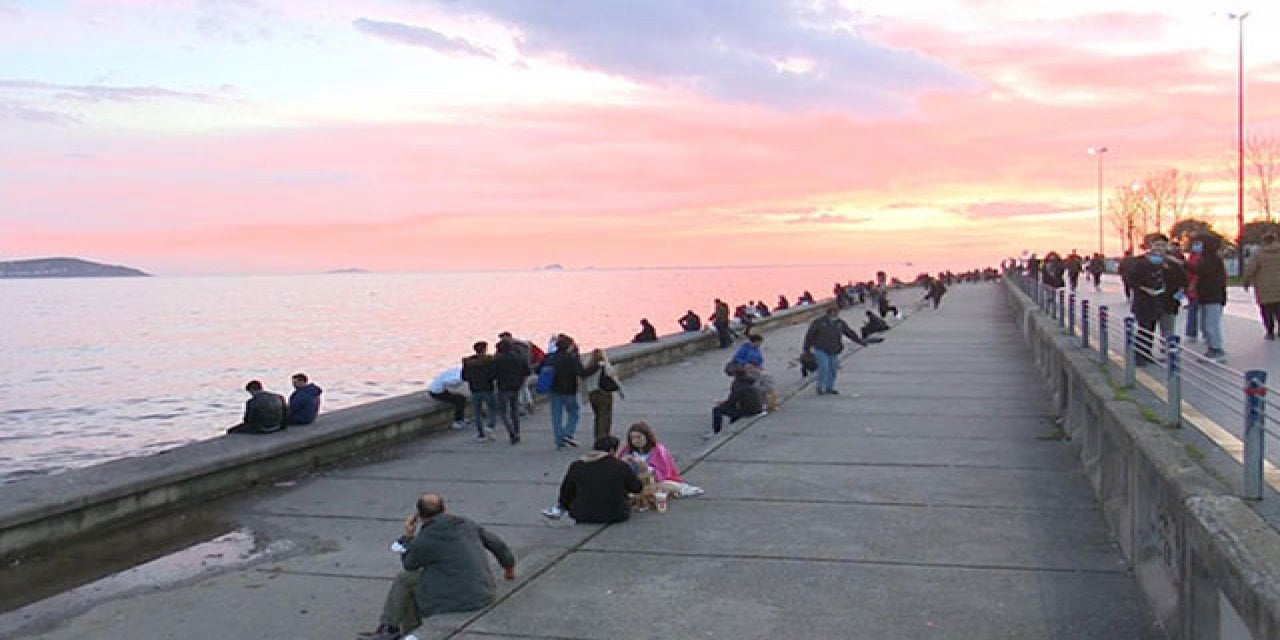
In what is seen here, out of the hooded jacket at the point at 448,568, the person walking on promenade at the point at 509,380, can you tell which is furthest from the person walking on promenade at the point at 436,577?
the person walking on promenade at the point at 509,380

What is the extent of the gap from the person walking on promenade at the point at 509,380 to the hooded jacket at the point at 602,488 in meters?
5.53

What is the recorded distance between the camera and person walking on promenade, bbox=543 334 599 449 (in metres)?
14.0

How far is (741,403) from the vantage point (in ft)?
50.5

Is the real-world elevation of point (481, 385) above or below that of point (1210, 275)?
below

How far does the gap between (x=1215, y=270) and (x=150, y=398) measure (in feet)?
120

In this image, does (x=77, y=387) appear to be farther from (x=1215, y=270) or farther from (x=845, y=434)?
(x=1215, y=270)

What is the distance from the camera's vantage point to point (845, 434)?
13.9 metres

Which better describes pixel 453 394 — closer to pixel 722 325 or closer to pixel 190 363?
pixel 722 325

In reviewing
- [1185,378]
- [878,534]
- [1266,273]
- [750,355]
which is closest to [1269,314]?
[1266,273]

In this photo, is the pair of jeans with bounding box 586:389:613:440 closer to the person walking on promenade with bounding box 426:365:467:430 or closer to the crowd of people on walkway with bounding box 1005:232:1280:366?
the person walking on promenade with bounding box 426:365:467:430

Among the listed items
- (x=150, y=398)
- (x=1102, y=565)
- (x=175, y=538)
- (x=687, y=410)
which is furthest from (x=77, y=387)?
(x=1102, y=565)

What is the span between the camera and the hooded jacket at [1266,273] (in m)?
14.8

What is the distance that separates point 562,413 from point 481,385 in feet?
4.14

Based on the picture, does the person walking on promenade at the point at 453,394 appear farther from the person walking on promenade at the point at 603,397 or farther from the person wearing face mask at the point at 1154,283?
the person wearing face mask at the point at 1154,283
